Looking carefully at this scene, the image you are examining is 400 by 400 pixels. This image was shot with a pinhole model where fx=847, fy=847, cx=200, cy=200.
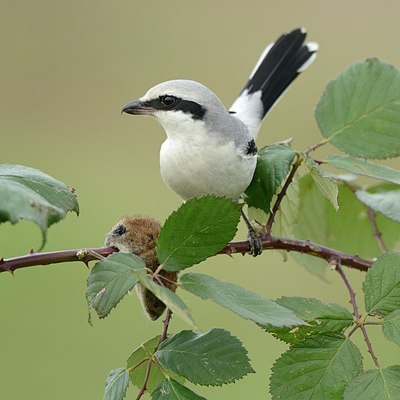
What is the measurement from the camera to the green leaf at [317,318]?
140cm

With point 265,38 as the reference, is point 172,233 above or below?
below

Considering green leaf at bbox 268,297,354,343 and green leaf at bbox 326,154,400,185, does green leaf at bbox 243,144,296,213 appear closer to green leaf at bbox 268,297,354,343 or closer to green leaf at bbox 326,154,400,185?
green leaf at bbox 326,154,400,185

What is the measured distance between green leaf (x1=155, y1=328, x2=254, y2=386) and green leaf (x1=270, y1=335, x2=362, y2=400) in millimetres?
95

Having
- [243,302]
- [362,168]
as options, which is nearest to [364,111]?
[362,168]

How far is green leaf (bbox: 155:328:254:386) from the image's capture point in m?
1.31

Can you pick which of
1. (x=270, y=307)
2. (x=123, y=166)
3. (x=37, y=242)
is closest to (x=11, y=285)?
(x=37, y=242)

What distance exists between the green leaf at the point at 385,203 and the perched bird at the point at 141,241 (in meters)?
0.50

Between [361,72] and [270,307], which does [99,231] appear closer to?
[361,72]

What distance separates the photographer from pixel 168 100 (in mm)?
2242

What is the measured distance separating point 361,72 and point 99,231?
565cm

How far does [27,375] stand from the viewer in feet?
18.4

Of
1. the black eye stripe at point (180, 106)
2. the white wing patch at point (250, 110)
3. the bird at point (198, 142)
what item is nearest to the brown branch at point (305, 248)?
the bird at point (198, 142)

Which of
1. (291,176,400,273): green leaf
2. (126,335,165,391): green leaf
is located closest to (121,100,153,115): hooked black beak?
(291,176,400,273): green leaf

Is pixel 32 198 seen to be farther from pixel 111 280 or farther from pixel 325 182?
pixel 325 182
